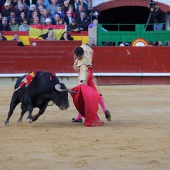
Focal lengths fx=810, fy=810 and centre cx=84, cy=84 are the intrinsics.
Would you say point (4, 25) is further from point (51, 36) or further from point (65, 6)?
point (65, 6)

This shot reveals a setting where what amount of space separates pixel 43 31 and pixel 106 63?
1.60 meters

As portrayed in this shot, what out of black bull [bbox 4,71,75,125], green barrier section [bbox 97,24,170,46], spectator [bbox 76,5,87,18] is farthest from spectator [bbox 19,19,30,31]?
black bull [bbox 4,71,75,125]

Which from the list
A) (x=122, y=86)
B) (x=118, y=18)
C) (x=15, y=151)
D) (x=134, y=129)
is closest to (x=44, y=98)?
(x=134, y=129)

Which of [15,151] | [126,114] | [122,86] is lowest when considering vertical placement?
[122,86]

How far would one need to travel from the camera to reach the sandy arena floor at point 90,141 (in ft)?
24.3

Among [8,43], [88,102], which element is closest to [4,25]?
[8,43]

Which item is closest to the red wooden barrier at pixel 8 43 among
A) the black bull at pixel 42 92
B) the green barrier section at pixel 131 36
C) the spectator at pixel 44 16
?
the spectator at pixel 44 16

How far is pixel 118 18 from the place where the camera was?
73.3 ft

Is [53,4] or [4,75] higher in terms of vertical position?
[53,4]

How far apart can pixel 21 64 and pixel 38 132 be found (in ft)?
28.6

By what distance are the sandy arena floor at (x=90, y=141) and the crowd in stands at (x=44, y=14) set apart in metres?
5.23

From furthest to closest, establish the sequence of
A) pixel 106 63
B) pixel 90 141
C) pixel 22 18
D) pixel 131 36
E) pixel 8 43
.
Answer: pixel 131 36 < pixel 106 63 < pixel 8 43 < pixel 22 18 < pixel 90 141

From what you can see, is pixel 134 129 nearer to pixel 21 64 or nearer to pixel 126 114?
pixel 126 114

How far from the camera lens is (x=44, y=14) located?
1794 cm
